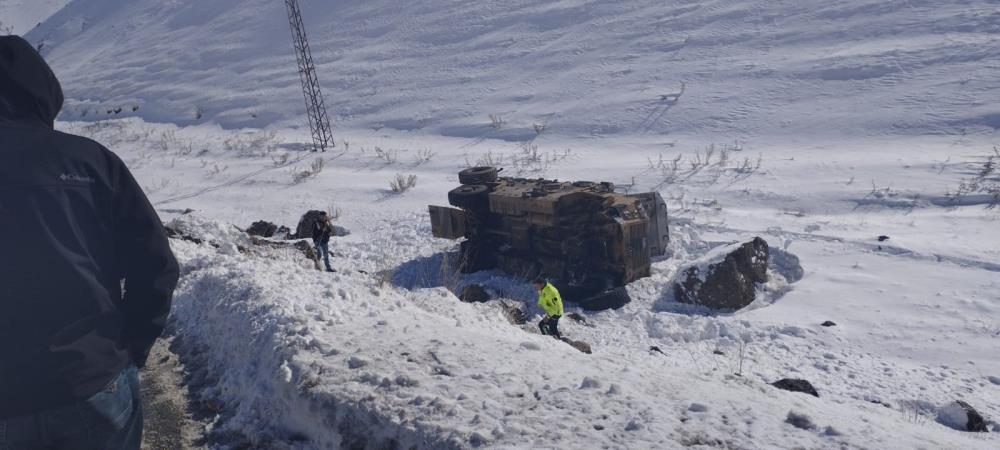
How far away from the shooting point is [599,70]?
110ft

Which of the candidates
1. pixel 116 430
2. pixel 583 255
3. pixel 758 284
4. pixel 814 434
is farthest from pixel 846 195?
pixel 116 430

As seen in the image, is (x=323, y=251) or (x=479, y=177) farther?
(x=479, y=177)

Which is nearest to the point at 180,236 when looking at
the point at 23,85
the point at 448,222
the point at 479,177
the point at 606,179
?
the point at 448,222

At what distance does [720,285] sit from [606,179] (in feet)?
29.5

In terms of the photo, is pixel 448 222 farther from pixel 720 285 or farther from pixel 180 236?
pixel 720 285

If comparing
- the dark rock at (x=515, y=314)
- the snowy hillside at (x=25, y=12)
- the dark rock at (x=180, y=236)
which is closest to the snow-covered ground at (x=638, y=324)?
the dark rock at (x=515, y=314)

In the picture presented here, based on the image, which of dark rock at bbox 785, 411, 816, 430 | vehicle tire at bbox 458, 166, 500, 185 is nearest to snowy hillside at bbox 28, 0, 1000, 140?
vehicle tire at bbox 458, 166, 500, 185

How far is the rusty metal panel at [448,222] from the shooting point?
14.1 metres

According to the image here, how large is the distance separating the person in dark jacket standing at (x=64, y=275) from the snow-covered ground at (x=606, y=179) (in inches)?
73.9

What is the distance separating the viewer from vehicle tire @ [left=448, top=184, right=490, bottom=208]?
45.5ft

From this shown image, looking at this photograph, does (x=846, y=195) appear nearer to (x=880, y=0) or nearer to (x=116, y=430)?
(x=116, y=430)

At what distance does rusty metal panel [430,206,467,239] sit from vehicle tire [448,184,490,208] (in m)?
0.20

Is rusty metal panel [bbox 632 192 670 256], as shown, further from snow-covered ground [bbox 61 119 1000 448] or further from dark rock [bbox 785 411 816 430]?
dark rock [bbox 785 411 816 430]

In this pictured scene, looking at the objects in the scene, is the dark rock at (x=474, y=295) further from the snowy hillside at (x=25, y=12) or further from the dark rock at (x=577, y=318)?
the snowy hillside at (x=25, y=12)
